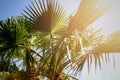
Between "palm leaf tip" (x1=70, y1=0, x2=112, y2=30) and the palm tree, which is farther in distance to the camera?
the palm tree

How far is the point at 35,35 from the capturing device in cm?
797

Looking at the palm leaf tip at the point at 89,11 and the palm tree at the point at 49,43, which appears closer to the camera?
the palm leaf tip at the point at 89,11

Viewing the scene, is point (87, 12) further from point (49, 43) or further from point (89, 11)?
point (49, 43)

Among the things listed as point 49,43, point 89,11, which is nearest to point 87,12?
point 89,11

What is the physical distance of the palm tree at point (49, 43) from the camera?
652cm

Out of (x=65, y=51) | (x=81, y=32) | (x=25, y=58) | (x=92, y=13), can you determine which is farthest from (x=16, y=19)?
(x=92, y=13)

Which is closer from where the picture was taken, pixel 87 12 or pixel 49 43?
pixel 87 12

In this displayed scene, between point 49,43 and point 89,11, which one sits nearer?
point 89,11

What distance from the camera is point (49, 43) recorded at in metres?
7.11

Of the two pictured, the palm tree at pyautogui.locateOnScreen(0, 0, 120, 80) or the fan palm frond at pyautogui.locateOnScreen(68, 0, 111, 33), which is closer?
the fan palm frond at pyautogui.locateOnScreen(68, 0, 111, 33)

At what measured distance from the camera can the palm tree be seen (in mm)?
6520

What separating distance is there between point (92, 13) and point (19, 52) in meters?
3.27

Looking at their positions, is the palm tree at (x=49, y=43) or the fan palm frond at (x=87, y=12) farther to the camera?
the palm tree at (x=49, y=43)

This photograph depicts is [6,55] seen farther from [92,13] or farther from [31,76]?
[92,13]
